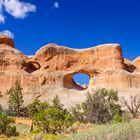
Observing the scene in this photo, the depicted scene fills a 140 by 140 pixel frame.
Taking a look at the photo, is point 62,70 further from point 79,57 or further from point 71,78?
point 79,57

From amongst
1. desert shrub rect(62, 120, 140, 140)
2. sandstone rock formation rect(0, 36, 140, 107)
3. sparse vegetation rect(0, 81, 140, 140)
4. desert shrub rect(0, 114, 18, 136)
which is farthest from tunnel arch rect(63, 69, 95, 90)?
desert shrub rect(62, 120, 140, 140)

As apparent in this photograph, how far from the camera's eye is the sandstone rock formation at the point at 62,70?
5159 cm

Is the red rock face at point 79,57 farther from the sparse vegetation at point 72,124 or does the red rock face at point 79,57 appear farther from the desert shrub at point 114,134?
the desert shrub at point 114,134

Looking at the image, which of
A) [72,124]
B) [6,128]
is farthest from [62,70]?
[6,128]

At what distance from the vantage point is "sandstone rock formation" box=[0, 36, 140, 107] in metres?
51.6

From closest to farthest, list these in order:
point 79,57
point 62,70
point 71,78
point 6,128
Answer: point 6,128 < point 62,70 < point 79,57 < point 71,78

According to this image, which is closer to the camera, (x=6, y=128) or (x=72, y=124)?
(x=6, y=128)

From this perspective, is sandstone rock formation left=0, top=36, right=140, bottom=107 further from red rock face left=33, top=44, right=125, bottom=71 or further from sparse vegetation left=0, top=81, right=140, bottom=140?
sparse vegetation left=0, top=81, right=140, bottom=140

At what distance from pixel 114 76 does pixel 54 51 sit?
1145cm

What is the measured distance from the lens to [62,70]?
54.3 meters

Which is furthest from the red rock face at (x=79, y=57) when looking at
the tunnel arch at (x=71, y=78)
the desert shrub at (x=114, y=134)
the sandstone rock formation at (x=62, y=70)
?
the desert shrub at (x=114, y=134)

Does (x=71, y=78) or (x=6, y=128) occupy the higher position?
(x=71, y=78)

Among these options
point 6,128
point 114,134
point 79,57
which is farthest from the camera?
point 79,57

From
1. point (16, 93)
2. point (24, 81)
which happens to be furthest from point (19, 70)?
point (16, 93)
